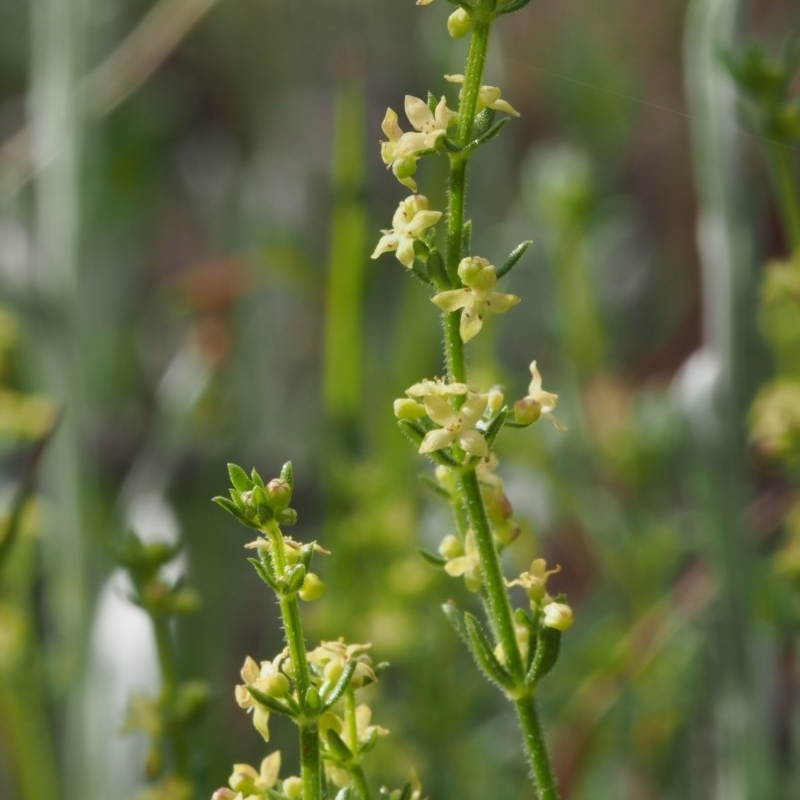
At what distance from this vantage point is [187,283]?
1190 millimetres

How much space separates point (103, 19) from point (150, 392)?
579 mm

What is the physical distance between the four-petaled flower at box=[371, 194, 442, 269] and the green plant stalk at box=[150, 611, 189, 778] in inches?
7.3

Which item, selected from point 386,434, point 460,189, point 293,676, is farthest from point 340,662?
point 386,434

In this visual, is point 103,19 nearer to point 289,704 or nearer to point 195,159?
point 195,159

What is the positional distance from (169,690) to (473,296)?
22 cm

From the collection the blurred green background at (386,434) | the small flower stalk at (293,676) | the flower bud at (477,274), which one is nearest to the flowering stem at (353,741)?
the small flower stalk at (293,676)

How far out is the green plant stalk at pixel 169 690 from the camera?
1.48 feet

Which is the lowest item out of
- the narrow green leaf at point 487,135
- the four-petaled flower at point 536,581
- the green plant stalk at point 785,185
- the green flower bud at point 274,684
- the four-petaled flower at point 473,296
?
the green flower bud at point 274,684

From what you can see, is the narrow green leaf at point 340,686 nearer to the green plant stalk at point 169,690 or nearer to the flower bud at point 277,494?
the flower bud at point 277,494

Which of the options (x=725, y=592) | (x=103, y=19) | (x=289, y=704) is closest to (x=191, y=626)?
(x=725, y=592)

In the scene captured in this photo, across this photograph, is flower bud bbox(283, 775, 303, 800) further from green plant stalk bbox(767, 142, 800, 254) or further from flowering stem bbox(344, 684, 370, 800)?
green plant stalk bbox(767, 142, 800, 254)

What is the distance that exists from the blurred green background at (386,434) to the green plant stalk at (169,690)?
178mm

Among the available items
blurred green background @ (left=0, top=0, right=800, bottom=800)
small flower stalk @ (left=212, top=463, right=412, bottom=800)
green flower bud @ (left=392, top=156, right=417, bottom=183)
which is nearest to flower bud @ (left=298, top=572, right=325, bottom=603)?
small flower stalk @ (left=212, top=463, right=412, bottom=800)

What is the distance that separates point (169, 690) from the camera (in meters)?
0.46
